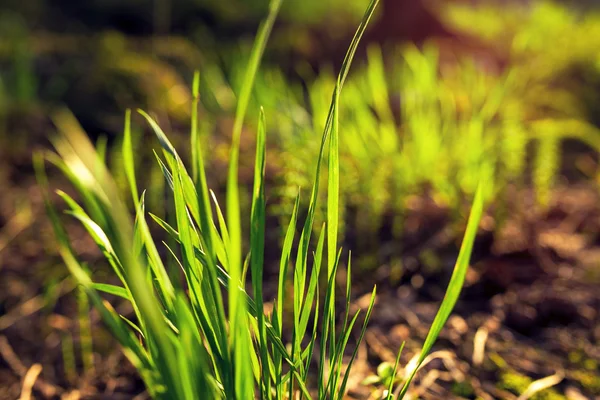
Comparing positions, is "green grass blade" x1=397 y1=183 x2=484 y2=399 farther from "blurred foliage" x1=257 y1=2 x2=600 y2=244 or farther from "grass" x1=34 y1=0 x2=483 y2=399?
"blurred foliage" x1=257 y1=2 x2=600 y2=244

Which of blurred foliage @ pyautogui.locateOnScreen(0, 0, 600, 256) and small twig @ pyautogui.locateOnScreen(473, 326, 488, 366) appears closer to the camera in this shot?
small twig @ pyautogui.locateOnScreen(473, 326, 488, 366)

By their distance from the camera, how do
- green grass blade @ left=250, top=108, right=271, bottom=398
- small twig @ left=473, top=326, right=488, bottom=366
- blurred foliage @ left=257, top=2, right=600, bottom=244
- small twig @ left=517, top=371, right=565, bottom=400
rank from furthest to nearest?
blurred foliage @ left=257, top=2, right=600, bottom=244 < small twig @ left=473, top=326, right=488, bottom=366 < small twig @ left=517, top=371, right=565, bottom=400 < green grass blade @ left=250, top=108, right=271, bottom=398

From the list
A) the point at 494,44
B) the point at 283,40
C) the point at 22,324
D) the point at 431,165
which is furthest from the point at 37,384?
the point at 494,44

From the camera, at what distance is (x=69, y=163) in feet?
1.42

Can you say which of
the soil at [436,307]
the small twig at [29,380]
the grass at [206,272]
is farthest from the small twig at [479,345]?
the small twig at [29,380]

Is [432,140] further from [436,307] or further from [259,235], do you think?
[259,235]

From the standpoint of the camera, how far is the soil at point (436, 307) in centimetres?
95

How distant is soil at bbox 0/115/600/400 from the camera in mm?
946

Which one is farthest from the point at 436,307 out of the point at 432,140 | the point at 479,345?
the point at 432,140

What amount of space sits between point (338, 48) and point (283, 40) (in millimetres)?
313

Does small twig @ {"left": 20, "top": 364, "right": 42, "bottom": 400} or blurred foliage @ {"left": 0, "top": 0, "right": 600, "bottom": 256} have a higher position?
blurred foliage @ {"left": 0, "top": 0, "right": 600, "bottom": 256}

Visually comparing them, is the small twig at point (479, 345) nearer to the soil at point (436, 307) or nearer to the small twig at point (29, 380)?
the soil at point (436, 307)

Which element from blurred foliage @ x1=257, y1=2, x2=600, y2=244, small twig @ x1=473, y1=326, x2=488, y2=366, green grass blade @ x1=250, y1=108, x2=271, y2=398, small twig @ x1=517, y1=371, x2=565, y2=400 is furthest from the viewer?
blurred foliage @ x1=257, y1=2, x2=600, y2=244

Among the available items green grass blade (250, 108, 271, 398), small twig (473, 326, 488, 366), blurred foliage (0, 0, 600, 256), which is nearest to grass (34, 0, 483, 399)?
green grass blade (250, 108, 271, 398)
